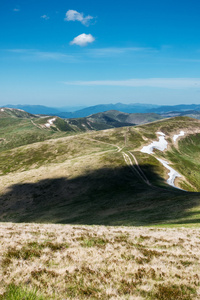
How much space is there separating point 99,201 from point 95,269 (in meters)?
54.5

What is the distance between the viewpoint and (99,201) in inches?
2569

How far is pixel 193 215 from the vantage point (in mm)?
37500

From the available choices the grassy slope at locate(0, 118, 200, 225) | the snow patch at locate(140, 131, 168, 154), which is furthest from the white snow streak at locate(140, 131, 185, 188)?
the grassy slope at locate(0, 118, 200, 225)

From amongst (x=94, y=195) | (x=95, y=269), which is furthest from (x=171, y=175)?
(x=95, y=269)

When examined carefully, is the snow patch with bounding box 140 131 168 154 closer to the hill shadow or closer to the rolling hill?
the rolling hill

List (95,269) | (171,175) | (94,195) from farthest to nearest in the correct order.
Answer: (171,175), (94,195), (95,269)

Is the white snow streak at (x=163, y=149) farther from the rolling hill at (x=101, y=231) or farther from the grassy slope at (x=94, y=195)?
the grassy slope at (x=94, y=195)

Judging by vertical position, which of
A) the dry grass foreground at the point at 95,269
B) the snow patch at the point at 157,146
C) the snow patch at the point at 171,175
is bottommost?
the snow patch at the point at 171,175

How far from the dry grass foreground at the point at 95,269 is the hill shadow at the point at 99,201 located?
22.3 metres

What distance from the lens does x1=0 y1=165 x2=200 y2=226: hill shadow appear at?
1730 inches

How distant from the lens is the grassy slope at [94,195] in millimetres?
44531

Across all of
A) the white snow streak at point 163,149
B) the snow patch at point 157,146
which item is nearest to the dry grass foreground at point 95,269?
the white snow streak at point 163,149

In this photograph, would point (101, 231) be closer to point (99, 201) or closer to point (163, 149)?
point (99, 201)

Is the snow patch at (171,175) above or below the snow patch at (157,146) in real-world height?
below
